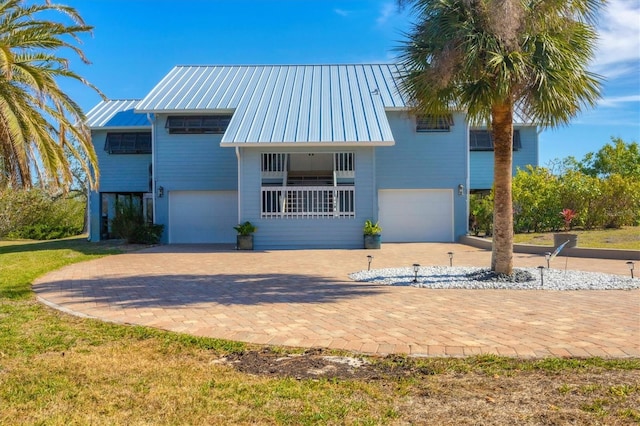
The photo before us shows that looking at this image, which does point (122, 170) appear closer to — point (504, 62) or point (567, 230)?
point (504, 62)

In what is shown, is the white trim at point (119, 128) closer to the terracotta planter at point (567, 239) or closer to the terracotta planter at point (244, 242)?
the terracotta planter at point (244, 242)

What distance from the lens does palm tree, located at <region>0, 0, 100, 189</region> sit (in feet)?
30.0

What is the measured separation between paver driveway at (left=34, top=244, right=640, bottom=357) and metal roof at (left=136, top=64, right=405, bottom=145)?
6.45 metres

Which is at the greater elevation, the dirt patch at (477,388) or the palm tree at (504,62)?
the palm tree at (504,62)

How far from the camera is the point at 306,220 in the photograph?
57.4ft

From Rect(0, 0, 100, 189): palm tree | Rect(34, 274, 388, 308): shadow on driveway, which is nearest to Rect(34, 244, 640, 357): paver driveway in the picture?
Rect(34, 274, 388, 308): shadow on driveway

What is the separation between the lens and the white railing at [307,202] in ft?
57.4

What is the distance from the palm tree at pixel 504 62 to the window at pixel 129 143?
1534cm

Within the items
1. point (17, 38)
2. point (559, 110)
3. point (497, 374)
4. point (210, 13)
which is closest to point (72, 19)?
point (17, 38)

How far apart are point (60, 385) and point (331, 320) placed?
3269 millimetres

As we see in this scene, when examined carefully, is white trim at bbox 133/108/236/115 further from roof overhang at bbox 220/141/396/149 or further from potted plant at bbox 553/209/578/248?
potted plant at bbox 553/209/578/248

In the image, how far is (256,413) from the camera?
11.3 feet

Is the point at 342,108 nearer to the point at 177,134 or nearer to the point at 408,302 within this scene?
the point at 177,134

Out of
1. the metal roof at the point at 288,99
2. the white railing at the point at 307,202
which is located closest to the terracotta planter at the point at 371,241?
the white railing at the point at 307,202
